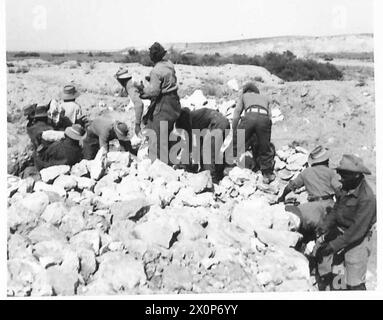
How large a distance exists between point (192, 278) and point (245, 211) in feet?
4.00

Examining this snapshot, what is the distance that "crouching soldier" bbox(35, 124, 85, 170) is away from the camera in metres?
9.42

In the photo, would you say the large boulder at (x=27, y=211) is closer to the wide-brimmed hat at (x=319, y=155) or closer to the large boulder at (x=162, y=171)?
the large boulder at (x=162, y=171)

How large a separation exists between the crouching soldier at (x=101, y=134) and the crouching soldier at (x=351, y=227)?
3.06 meters

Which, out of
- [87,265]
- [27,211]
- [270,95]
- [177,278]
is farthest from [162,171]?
[270,95]

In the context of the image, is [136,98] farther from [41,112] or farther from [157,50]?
[41,112]

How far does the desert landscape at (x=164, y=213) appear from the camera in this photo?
8.23 m

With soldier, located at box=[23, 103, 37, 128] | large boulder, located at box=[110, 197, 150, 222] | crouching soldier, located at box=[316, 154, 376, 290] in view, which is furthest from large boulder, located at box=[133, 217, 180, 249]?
soldier, located at box=[23, 103, 37, 128]

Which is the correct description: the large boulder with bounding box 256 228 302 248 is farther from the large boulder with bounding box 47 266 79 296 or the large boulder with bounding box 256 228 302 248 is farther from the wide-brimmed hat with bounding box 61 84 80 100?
the wide-brimmed hat with bounding box 61 84 80 100

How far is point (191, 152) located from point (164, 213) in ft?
3.96

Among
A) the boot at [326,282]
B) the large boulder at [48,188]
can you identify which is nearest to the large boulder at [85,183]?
the large boulder at [48,188]

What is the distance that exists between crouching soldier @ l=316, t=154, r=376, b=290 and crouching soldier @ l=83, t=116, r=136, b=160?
306 cm

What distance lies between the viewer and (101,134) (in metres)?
9.53
